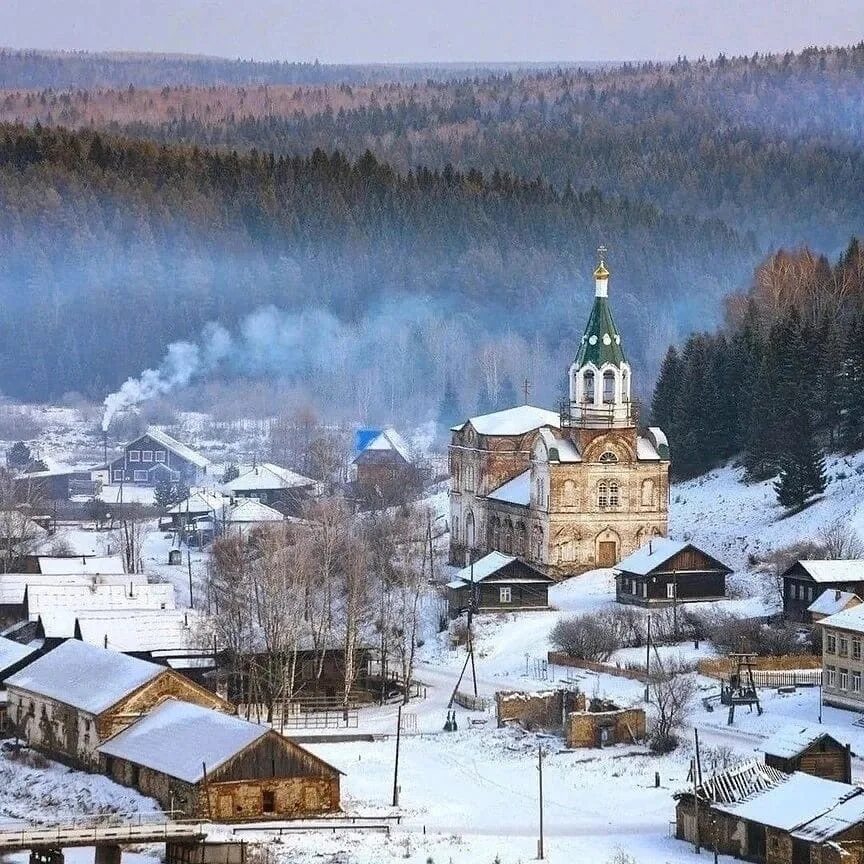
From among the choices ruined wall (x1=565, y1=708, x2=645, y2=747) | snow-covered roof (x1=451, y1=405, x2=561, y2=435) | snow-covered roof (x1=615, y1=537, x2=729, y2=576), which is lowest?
ruined wall (x1=565, y1=708, x2=645, y2=747)

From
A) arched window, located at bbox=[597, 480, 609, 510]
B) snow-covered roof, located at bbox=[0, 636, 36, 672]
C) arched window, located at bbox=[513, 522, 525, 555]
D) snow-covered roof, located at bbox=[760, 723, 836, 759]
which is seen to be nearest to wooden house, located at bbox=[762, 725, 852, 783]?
snow-covered roof, located at bbox=[760, 723, 836, 759]

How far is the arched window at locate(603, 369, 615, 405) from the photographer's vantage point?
7062cm

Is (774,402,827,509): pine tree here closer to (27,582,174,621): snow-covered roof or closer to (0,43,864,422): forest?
(27,582,174,621): snow-covered roof

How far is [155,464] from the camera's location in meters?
94.6

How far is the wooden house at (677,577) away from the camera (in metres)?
63.3

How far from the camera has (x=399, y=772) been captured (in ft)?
156

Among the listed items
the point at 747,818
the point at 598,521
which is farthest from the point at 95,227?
the point at 747,818

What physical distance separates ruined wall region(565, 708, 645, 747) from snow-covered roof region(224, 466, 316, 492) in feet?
127

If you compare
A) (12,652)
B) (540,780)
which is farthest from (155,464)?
(540,780)

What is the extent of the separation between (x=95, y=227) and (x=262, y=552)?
2796 inches

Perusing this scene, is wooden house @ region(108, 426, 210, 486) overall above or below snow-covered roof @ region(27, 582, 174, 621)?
above

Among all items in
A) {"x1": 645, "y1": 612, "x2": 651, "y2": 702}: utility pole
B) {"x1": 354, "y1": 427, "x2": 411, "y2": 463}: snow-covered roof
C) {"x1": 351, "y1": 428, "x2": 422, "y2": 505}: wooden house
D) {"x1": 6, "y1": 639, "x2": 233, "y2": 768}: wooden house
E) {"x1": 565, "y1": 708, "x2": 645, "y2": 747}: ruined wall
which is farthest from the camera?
{"x1": 354, "y1": 427, "x2": 411, "y2": 463}: snow-covered roof

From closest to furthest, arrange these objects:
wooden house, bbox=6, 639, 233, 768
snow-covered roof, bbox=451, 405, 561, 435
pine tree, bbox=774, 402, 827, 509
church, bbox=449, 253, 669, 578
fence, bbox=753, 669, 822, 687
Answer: wooden house, bbox=6, 639, 233, 768 → fence, bbox=753, 669, 822, 687 → pine tree, bbox=774, 402, 827, 509 → church, bbox=449, 253, 669, 578 → snow-covered roof, bbox=451, 405, 561, 435

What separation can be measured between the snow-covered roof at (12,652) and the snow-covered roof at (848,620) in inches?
674
